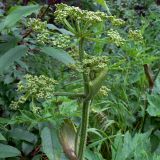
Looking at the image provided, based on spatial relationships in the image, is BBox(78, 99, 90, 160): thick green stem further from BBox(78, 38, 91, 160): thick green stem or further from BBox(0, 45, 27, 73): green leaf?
BBox(0, 45, 27, 73): green leaf

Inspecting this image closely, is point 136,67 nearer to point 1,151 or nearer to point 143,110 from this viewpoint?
point 143,110

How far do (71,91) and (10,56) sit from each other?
74 cm

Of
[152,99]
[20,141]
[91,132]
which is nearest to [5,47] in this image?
[20,141]

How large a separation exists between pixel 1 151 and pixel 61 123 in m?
0.22

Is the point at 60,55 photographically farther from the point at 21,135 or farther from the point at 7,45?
the point at 21,135

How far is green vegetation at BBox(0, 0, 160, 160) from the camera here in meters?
1.22

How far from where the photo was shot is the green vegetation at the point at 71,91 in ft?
4.00

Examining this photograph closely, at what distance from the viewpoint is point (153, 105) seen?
2.10 metres

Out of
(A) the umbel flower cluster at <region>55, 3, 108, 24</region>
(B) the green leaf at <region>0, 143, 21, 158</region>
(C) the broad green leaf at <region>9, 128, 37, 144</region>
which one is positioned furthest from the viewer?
(C) the broad green leaf at <region>9, 128, 37, 144</region>

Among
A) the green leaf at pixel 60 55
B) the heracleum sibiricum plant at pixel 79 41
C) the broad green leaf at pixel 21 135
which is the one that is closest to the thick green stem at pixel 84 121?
the heracleum sibiricum plant at pixel 79 41

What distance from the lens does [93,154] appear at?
1.82 m

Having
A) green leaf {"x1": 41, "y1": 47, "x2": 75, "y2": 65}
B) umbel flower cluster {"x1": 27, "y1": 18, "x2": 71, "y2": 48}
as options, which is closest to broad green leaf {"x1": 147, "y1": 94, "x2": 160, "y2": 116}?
green leaf {"x1": 41, "y1": 47, "x2": 75, "y2": 65}

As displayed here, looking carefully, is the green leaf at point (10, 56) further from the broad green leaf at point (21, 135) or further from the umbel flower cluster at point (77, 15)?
the broad green leaf at point (21, 135)

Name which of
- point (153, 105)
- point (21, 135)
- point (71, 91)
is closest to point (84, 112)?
point (21, 135)
